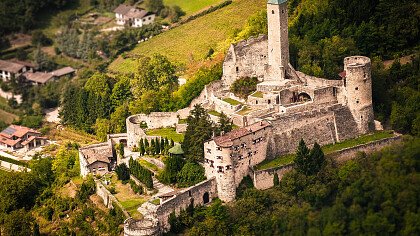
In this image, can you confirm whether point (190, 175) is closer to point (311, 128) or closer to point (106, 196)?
point (106, 196)

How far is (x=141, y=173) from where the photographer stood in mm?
80438

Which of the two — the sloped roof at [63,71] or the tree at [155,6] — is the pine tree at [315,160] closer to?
the sloped roof at [63,71]

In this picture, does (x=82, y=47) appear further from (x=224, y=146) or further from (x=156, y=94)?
(x=224, y=146)

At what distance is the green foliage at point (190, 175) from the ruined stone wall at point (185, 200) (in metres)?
1.10

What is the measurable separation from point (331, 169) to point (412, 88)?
11.0 meters

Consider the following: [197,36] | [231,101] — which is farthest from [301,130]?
[197,36]

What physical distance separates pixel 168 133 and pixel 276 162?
11236mm

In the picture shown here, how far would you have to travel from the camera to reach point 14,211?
84875 millimetres

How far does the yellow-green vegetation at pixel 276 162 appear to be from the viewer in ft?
253

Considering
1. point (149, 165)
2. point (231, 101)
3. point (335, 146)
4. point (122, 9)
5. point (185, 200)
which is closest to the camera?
point (185, 200)

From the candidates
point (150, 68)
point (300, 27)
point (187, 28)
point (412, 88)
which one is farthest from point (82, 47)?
point (412, 88)

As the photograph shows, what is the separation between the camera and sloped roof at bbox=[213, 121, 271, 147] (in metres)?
75.1

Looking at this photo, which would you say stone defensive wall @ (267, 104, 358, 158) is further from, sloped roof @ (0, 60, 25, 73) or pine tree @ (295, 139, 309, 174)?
sloped roof @ (0, 60, 25, 73)

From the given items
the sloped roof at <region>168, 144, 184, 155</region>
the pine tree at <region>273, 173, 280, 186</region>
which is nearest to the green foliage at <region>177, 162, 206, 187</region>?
the sloped roof at <region>168, 144, 184, 155</region>
